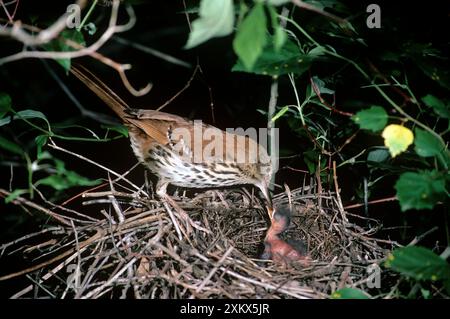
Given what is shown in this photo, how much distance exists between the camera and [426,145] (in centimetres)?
190

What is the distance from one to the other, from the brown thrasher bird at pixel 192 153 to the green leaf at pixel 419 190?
4.13 feet

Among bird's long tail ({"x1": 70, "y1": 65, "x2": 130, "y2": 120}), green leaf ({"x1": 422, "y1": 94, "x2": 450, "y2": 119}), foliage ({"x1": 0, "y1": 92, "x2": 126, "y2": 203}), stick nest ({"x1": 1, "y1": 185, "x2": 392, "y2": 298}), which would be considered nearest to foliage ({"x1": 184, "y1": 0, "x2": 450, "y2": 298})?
green leaf ({"x1": 422, "y1": 94, "x2": 450, "y2": 119})

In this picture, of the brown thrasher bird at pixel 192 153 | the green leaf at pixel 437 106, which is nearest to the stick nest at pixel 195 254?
the brown thrasher bird at pixel 192 153

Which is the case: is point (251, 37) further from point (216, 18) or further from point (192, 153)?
point (192, 153)

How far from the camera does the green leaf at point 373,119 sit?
1.91 m

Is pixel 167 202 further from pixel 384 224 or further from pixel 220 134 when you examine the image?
pixel 384 224

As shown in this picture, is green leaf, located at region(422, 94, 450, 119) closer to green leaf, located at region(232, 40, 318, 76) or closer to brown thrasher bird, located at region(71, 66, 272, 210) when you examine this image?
green leaf, located at region(232, 40, 318, 76)

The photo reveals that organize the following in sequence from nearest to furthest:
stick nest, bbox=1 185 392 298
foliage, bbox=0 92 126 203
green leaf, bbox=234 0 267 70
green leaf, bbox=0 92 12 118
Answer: green leaf, bbox=234 0 267 70
foliage, bbox=0 92 126 203
stick nest, bbox=1 185 392 298
green leaf, bbox=0 92 12 118

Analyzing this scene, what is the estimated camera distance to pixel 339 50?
267 cm

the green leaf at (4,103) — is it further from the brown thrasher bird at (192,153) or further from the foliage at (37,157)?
the brown thrasher bird at (192,153)

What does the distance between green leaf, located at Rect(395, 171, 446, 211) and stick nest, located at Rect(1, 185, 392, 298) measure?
62cm

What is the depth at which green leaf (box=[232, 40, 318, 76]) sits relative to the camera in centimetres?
224
